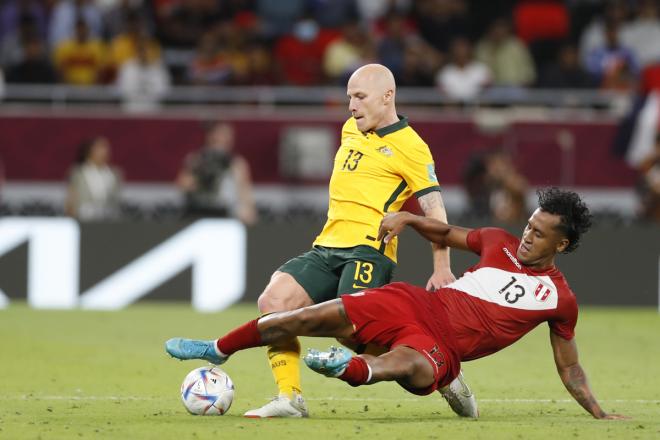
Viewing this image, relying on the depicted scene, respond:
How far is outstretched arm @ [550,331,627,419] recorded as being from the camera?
802cm

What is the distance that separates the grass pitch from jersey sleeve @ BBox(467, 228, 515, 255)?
99 centimetres

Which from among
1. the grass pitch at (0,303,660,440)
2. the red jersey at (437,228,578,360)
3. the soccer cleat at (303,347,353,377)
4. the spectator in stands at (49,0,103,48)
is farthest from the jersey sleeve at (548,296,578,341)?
the spectator in stands at (49,0,103,48)

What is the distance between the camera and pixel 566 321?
26.4 ft

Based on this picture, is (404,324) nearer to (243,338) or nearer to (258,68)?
(243,338)

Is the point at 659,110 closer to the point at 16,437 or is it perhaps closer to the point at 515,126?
the point at 515,126

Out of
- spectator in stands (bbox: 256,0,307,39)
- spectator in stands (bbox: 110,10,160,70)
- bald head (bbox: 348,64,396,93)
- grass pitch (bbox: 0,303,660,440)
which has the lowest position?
grass pitch (bbox: 0,303,660,440)

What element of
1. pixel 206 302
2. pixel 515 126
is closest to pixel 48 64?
pixel 206 302

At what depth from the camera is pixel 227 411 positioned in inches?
329

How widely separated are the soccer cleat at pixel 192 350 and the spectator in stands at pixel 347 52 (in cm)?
1118

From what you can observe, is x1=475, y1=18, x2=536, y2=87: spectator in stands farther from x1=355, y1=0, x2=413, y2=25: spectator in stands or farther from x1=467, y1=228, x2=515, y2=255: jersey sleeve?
x1=467, y1=228, x2=515, y2=255: jersey sleeve

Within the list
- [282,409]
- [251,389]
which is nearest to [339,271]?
[282,409]

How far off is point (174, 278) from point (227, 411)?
314 inches

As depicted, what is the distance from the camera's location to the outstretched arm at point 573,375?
26.3ft

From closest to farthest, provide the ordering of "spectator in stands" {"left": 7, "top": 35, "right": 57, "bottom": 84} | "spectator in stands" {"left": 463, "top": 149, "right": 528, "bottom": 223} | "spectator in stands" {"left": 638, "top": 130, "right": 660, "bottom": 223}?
"spectator in stands" {"left": 463, "top": 149, "right": 528, "bottom": 223}
"spectator in stands" {"left": 638, "top": 130, "right": 660, "bottom": 223}
"spectator in stands" {"left": 7, "top": 35, "right": 57, "bottom": 84}
